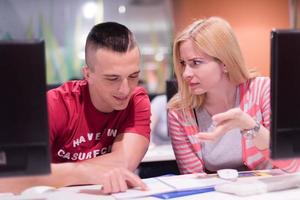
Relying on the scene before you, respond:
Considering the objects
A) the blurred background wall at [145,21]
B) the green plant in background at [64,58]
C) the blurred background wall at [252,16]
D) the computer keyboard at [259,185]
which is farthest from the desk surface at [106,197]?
the green plant in background at [64,58]

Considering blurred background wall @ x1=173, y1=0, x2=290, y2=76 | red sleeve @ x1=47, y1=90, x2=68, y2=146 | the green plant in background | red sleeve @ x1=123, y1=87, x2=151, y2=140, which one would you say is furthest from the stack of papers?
the green plant in background

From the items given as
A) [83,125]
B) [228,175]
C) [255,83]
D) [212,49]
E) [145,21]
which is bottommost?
[228,175]

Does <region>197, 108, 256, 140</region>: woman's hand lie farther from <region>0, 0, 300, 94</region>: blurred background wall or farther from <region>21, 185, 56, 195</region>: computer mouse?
<region>0, 0, 300, 94</region>: blurred background wall

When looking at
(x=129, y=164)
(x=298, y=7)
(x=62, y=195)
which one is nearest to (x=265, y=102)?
(x=129, y=164)

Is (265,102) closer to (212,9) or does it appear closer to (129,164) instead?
(129,164)

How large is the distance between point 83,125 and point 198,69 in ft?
1.73

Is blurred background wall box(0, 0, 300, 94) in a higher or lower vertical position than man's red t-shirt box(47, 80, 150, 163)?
higher

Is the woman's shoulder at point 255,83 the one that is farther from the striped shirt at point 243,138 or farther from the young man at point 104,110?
the young man at point 104,110

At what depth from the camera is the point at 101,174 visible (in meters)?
1.43

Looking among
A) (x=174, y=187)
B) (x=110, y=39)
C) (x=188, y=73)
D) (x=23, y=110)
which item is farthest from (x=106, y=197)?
(x=188, y=73)

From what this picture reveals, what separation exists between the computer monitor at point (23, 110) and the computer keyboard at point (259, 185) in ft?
1.75

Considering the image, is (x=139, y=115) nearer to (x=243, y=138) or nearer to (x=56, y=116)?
(x=56, y=116)

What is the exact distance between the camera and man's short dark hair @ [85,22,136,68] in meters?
1.66

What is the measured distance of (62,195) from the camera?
135cm
